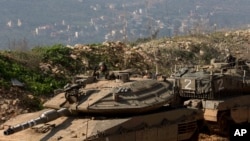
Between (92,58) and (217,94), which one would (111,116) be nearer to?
Answer: (217,94)

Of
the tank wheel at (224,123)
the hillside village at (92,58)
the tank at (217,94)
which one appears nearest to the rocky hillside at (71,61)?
the hillside village at (92,58)

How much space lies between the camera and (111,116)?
42.4 feet

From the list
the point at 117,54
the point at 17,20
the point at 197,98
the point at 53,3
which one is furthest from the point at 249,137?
the point at 53,3

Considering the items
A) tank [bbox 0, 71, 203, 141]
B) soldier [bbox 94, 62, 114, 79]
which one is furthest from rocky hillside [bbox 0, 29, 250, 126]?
tank [bbox 0, 71, 203, 141]

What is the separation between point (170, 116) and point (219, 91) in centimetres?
447

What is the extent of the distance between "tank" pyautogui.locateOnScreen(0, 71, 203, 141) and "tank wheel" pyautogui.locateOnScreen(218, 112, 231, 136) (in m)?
3.32

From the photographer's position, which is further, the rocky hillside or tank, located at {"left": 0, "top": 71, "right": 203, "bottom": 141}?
the rocky hillside

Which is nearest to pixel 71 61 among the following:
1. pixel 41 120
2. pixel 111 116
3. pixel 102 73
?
pixel 102 73

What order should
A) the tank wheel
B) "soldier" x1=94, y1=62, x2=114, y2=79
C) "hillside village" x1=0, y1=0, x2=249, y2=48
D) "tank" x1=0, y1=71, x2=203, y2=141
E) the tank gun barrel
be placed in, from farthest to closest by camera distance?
"hillside village" x1=0, y1=0, x2=249, y2=48 → the tank wheel → "soldier" x1=94, y1=62, x2=114, y2=79 → "tank" x1=0, y1=71, x2=203, y2=141 → the tank gun barrel

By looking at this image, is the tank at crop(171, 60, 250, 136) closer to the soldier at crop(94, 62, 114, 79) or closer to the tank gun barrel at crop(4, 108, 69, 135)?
the soldier at crop(94, 62, 114, 79)

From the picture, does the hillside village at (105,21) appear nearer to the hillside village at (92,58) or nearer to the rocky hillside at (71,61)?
the hillside village at (92,58)

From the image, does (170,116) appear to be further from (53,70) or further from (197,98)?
(53,70)

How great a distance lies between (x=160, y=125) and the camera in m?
13.4

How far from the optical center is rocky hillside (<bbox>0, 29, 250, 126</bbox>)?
20.1 m
